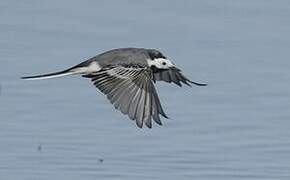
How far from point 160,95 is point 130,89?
2504 mm

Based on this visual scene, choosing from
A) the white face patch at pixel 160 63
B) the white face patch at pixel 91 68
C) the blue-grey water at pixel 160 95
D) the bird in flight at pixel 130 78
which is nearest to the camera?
the bird in flight at pixel 130 78

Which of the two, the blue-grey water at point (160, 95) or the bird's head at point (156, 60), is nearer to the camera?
the bird's head at point (156, 60)

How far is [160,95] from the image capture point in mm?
11992

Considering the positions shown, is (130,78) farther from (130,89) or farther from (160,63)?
(160,63)

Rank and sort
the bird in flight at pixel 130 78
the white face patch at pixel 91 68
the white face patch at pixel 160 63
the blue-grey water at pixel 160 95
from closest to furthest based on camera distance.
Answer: the bird in flight at pixel 130 78
the white face patch at pixel 91 68
the white face patch at pixel 160 63
the blue-grey water at pixel 160 95

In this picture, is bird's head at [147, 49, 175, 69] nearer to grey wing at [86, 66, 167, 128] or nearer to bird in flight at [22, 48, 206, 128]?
bird in flight at [22, 48, 206, 128]

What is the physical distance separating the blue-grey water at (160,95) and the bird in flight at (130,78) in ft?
2.82

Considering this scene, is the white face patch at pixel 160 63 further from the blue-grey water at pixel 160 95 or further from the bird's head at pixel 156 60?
the blue-grey water at pixel 160 95

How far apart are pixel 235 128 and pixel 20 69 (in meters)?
2.11

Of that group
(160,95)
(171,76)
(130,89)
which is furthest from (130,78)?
(160,95)

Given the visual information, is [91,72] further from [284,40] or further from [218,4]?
[218,4]

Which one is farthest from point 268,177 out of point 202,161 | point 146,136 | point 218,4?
point 218,4

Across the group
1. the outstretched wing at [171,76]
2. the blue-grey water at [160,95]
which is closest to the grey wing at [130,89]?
the outstretched wing at [171,76]

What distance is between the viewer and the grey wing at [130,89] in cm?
928
